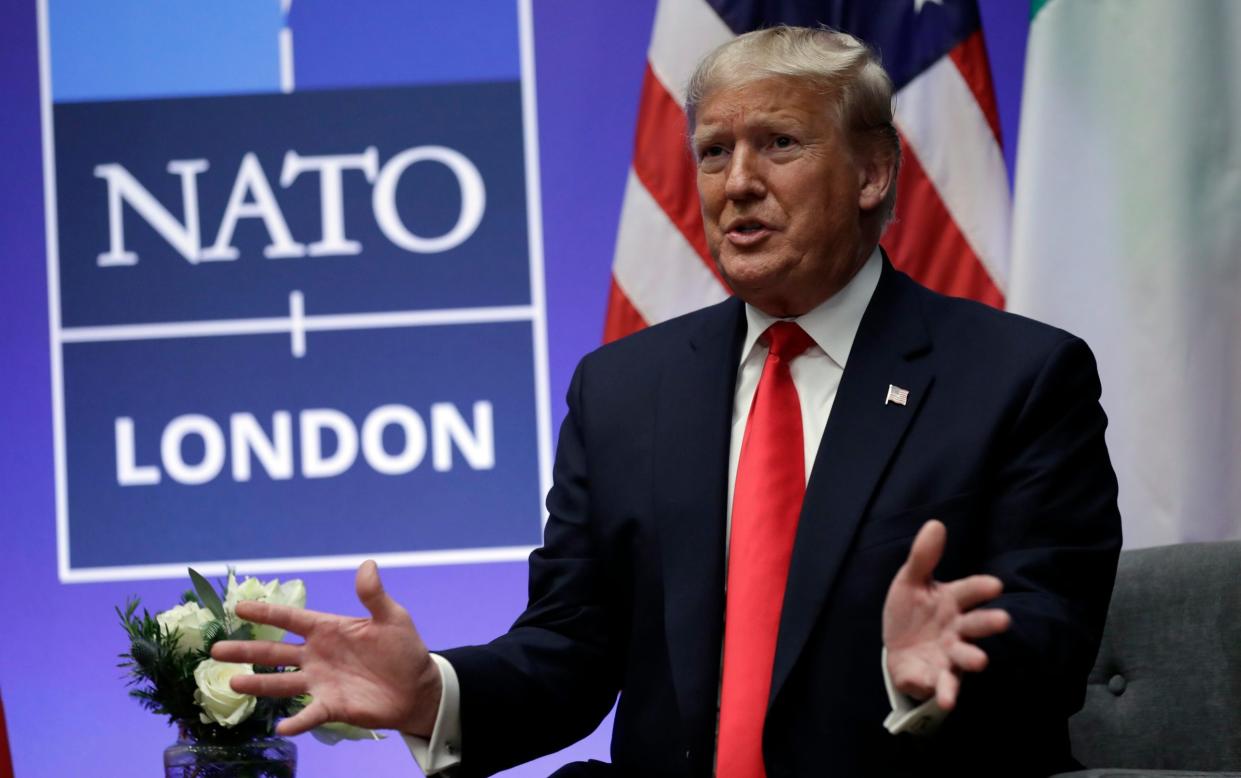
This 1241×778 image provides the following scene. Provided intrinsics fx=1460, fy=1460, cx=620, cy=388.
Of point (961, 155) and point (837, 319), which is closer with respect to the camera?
point (837, 319)

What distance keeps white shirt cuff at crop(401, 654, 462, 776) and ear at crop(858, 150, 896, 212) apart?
2.87 ft

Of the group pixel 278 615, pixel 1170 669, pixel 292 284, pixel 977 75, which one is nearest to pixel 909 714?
pixel 278 615

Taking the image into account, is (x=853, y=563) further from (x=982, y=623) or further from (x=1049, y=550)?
(x=982, y=623)

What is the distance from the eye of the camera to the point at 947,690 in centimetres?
140

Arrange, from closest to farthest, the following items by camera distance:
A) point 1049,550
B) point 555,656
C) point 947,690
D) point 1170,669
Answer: point 947,690
point 1049,550
point 555,656
point 1170,669

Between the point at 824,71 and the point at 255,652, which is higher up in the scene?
the point at 824,71

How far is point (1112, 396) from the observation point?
2777mm

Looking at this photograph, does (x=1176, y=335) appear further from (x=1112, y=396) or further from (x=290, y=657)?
(x=290, y=657)

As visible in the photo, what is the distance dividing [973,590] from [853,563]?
39cm

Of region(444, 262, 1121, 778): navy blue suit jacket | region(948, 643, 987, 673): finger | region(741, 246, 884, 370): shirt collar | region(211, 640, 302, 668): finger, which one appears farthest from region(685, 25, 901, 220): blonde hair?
region(211, 640, 302, 668): finger

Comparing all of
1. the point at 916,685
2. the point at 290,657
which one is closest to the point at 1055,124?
the point at 916,685

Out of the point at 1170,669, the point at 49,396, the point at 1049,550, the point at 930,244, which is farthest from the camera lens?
the point at 49,396

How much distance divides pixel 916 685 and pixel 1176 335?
1.53m

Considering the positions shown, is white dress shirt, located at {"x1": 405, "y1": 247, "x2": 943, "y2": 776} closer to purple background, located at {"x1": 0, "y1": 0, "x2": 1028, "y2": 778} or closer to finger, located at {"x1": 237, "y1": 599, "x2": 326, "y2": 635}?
finger, located at {"x1": 237, "y1": 599, "x2": 326, "y2": 635}
